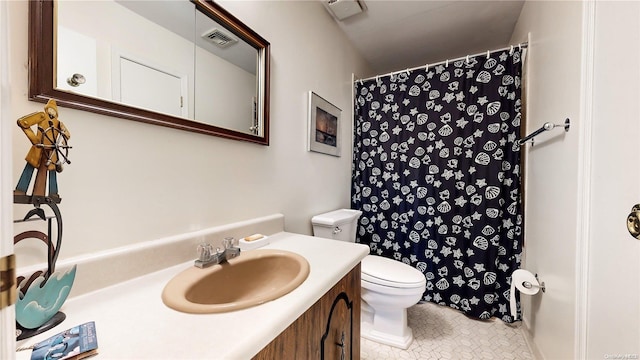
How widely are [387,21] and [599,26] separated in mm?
1330

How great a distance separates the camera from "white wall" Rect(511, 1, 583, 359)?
3.22ft

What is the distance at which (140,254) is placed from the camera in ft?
2.31

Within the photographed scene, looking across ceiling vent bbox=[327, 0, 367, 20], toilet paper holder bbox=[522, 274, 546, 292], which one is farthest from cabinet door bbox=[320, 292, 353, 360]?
ceiling vent bbox=[327, 0, 367, 20]

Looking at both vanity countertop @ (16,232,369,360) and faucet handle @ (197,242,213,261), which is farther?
faucet handle @ (197,242,213,261)

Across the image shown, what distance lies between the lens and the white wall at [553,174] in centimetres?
98

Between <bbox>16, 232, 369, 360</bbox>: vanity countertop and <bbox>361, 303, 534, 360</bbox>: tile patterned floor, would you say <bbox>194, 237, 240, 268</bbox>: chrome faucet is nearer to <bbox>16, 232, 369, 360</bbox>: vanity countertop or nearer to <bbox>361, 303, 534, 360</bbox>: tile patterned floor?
<bbox>16, 232, 369, 360</bbox>: vanity countertop

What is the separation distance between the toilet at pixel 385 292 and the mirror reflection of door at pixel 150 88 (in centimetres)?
99

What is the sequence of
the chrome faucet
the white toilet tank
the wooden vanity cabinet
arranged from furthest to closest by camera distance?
1. the white toilet tank
2. the chrome faucet
3. the wooden vanity cabinet

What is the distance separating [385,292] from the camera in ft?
4.42

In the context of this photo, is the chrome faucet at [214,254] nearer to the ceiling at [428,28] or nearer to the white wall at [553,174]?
the white wall at [553,174]

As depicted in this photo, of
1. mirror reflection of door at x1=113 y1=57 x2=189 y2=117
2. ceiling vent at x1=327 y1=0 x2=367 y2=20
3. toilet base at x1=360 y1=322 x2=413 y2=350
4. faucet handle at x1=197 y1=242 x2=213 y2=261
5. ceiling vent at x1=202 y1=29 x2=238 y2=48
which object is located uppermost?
ceiling vent at x1=327 y1=0 x2=367 y2=20

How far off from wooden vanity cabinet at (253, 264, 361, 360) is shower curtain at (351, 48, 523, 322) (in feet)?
3.81

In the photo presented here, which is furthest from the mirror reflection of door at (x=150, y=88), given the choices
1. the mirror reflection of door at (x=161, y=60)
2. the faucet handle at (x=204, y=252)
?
the faucet handle at (x=204, y=252)

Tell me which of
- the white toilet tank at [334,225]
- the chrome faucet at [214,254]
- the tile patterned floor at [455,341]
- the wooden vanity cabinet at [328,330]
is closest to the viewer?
the wooden vanity cabinet at [328,330]
